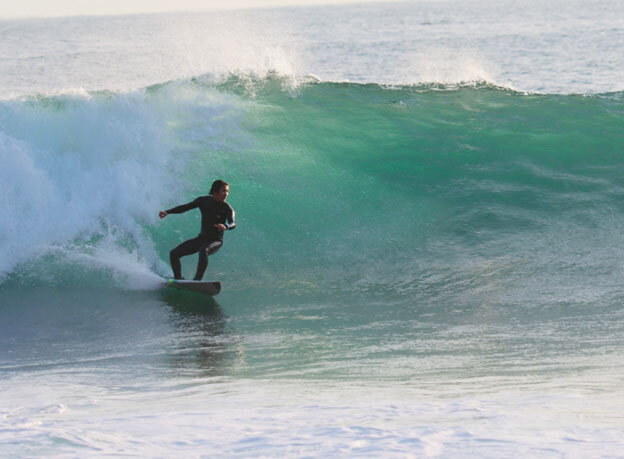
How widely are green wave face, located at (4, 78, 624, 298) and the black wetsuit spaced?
0.68 meters

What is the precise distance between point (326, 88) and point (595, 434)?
1186 cm

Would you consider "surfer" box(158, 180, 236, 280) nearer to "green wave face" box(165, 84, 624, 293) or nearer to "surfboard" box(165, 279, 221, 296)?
"surfboard" box(165, 279, 221, 296)

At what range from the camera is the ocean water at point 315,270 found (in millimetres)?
4266

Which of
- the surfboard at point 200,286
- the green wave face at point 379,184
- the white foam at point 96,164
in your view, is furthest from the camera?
the white foam at point 96,164

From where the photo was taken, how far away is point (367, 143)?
12.6m

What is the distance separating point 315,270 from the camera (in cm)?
912

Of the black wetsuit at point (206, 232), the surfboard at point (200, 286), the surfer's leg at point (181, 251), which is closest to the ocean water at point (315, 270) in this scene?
the surfboard at point (200, 286)

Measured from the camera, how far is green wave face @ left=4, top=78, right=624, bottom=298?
907 centimetres

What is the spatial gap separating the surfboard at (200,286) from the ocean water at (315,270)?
14 cm

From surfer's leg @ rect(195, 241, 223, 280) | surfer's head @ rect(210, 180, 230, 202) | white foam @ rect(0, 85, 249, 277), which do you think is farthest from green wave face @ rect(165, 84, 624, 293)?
surfer's head @ rect(210, 180, 230, 202)

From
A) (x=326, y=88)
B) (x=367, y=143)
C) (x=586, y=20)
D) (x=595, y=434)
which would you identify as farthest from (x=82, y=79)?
(x=586, y=20)

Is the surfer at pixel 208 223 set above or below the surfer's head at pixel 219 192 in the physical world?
below

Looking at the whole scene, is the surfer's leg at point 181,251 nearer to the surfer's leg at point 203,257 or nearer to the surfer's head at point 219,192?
the surfer's leg at point 203,257

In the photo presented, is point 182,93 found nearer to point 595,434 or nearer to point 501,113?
point 501,113
